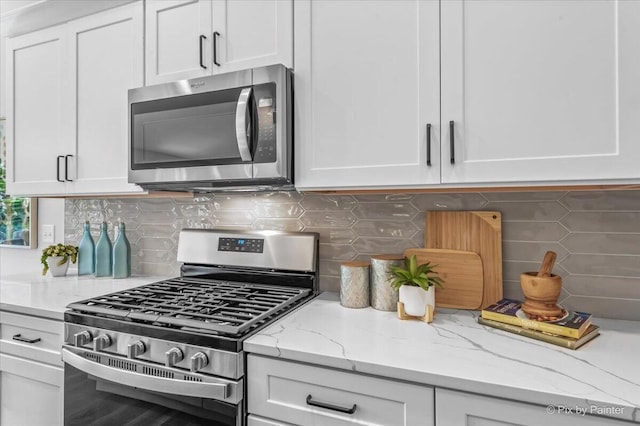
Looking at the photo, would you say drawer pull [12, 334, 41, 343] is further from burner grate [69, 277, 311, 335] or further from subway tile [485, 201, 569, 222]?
subway tile [485, 201, 569, 222]

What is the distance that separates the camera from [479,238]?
1.40 m

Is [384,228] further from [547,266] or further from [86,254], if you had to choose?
[86,254]

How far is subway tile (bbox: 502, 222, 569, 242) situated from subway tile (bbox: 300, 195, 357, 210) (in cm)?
62

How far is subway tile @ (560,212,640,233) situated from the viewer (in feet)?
4.04

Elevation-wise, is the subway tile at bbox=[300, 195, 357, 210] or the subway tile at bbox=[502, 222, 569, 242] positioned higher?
the subway tile at bbox=[300, 195, 357, 210]

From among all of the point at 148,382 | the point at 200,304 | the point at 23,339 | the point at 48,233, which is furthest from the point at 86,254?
the point at 148,382

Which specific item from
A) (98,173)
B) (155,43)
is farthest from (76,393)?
(155,43)

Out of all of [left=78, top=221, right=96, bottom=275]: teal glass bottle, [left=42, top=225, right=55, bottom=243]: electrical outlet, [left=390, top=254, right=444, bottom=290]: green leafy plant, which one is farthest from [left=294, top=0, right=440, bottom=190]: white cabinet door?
[left=42, top=225, right=55, bottom=243]: electrical outlet

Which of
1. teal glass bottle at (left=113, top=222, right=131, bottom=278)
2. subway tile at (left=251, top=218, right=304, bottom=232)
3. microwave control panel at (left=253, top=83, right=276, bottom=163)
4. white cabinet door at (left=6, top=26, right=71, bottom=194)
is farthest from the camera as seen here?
teal glass bottle at (left=113, top=222, right=131, bottom=278)

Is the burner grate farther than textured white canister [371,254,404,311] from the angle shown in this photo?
No

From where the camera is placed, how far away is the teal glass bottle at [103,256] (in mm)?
2021

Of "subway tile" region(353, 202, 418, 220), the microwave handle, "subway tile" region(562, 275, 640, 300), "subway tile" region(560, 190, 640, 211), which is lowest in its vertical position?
"subway tile" region(562, 275, 640, 300)

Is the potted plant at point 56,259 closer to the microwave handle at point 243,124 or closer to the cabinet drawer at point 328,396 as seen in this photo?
the microwave handle at point 243,124

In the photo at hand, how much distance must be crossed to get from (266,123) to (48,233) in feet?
6.46
